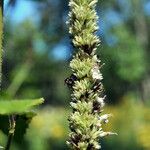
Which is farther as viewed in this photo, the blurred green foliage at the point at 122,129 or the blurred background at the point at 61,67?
the blurred green foliage at the point at 122,129

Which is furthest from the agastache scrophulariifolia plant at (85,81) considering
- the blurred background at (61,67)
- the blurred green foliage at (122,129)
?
the blurred green foliage at (122,129)

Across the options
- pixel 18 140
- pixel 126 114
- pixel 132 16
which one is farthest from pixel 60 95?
pixel 18 140

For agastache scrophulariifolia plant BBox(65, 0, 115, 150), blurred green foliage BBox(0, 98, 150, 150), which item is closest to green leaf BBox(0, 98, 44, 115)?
agastache scrophulariifolia plant BBox(65, 0, 115, 150)

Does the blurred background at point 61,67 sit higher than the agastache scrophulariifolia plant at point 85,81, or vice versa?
the blurred background at point 61,67

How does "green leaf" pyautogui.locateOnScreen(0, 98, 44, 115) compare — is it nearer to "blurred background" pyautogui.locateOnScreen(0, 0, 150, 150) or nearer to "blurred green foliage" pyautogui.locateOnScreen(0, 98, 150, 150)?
"blurred background" pyautogui.locateOnScreen(0, 0, 150, 150)

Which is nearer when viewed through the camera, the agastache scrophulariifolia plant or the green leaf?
the green leaf

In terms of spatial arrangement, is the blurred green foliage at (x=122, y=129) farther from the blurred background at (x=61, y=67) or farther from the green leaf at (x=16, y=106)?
the green leaf at (x=16, y=106)

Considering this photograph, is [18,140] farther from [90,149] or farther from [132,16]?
[132,16]
